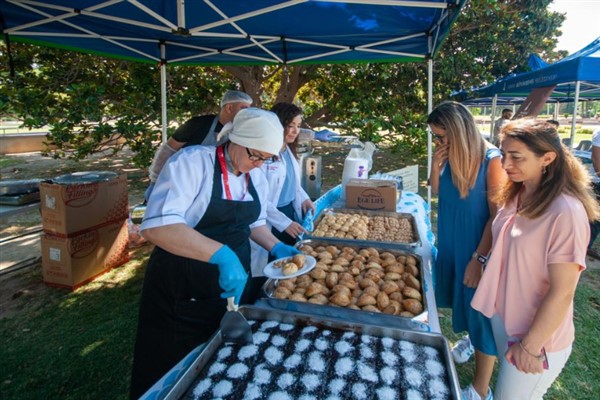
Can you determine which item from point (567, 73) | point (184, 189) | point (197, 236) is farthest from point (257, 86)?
point (197, 236)

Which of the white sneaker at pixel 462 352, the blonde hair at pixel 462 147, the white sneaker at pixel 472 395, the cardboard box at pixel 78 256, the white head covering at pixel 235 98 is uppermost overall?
the white head covering at pixel 235 98

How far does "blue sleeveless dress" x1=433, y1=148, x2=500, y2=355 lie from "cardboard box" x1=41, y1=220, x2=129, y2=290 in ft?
10.6

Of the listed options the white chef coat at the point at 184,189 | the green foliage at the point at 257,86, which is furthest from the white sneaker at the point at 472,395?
the green foliage at the point at 257,86

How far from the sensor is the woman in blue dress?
184 centimetres

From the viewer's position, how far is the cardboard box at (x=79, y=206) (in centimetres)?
317

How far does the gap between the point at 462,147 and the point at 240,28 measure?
2.13 m

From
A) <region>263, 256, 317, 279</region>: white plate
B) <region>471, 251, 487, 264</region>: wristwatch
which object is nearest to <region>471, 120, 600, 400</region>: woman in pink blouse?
<region>471, 251, 487, 264</region>: wristwatch

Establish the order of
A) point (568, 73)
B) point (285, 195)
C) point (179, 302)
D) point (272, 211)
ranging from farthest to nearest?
point (568, 73) → point (285, 195) → point (272, 211) → point (179, 302)

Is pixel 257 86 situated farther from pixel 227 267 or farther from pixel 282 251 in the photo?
pixel 227 267

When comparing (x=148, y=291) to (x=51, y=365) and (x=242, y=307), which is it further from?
(x=51, y=365)

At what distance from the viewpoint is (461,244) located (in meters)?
1.96

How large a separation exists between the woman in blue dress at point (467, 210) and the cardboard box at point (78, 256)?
3296mm

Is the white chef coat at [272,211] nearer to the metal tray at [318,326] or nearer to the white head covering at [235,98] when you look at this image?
the white head covering at [235,98]

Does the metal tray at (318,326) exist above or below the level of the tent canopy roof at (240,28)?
below
